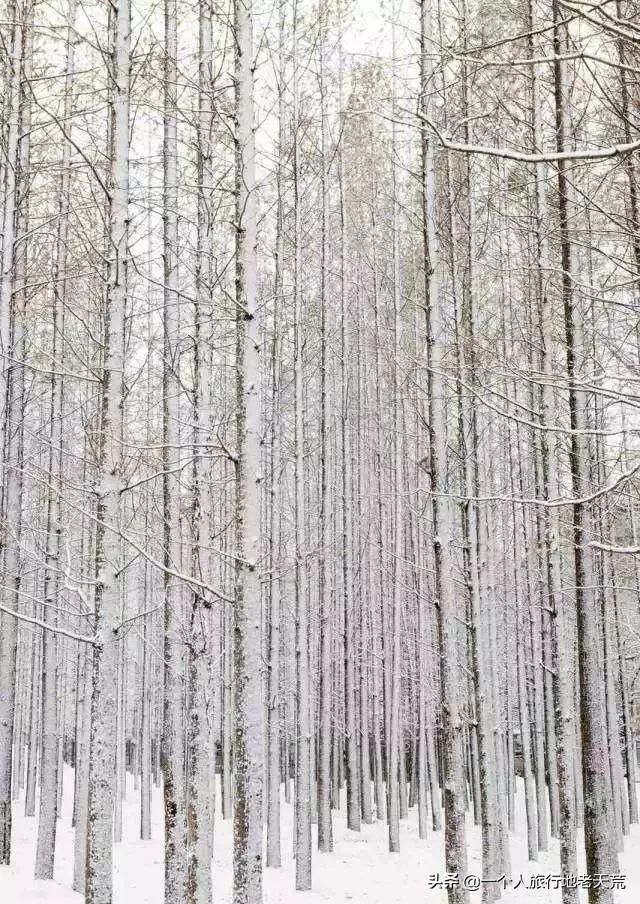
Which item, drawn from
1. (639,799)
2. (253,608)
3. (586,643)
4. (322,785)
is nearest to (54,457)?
(322,785)

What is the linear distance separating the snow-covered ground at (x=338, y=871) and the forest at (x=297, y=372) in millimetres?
112

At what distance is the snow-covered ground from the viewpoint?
9.24 metres

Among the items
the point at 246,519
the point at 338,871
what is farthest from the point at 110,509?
the point at 338,871

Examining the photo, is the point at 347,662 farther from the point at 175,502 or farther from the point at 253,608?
the point at 253,608

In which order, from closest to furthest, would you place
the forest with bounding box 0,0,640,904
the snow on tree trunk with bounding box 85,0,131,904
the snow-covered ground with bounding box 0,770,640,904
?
the snow on tree trunk with bounding box 85,0,131,904, the forest with bounding box 0,0,640,904, the snow-covered ground with bounding box 0,770,640,904

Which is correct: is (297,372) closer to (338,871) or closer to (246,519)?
(246,519)

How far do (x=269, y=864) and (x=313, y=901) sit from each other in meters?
1.76

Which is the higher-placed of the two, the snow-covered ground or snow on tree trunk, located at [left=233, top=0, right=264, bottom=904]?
snow on tree trunk, located at [left=233, top=0, right=264, bottom=904]

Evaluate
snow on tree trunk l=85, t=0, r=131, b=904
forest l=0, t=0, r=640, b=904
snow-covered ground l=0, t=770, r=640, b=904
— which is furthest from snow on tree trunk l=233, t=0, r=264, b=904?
snow-covered ground l=0, t=770, r=640, b=904

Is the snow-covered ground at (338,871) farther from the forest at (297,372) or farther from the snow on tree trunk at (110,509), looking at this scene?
the snow on tree trunk at (110,509)

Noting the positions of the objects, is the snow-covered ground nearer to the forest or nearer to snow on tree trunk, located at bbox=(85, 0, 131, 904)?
the forest

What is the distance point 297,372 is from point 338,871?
7.63 meters

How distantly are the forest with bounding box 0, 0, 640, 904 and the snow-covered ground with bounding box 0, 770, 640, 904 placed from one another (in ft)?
0.37

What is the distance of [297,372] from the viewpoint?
10938 mm
